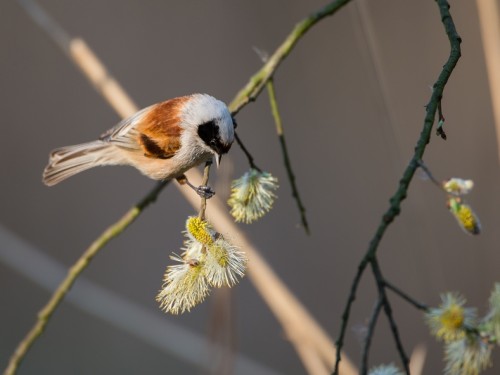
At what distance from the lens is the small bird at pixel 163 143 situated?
135cm

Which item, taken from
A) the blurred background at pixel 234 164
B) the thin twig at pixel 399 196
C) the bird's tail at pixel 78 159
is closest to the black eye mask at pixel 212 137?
the bird's tail at pixel 78 159

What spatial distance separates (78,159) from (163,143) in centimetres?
27

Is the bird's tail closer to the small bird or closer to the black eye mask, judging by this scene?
the small bird

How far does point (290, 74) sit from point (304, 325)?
163 cm

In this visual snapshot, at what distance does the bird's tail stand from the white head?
250mm

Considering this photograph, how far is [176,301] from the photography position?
3.10ft

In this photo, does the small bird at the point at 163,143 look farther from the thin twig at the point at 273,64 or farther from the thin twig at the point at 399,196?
the thin twig at the point at 399,196

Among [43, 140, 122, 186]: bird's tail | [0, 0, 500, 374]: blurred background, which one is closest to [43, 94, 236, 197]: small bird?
[43, 140, 122, 186]: bird's tail

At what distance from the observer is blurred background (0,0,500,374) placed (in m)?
2.63

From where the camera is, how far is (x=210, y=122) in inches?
51.9

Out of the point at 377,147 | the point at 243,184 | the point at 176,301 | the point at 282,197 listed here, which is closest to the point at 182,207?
the point at 282,197

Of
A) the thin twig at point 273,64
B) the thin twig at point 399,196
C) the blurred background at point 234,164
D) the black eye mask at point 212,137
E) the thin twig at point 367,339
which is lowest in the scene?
the thin twig at point 367,339

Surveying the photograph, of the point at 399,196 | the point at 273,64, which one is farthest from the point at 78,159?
the point at 399,196

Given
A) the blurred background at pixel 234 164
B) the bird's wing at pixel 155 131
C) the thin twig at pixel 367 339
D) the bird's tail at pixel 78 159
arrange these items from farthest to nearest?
the blurred background at pixel 234 164 → the bird's tail at pixel 78 159 → the bird's wing at pixel 155 131 → the thin twig at pixel 367 339
